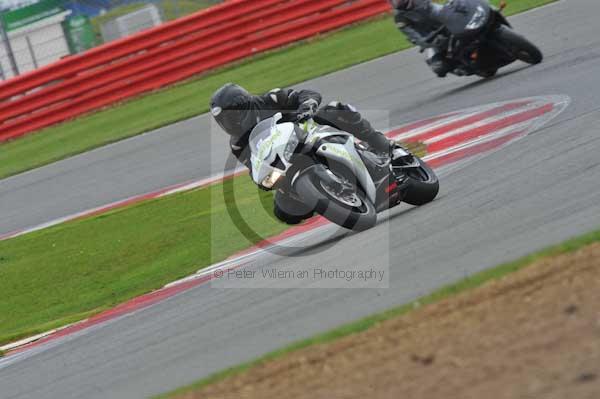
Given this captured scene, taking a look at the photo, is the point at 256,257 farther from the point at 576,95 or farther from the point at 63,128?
the point at 63,128

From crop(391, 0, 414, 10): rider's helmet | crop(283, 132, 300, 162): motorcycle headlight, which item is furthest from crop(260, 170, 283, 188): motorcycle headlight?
crop(391, 0, 414, 10): rider's helmet

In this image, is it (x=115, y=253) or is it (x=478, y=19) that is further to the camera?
(x=478, y=19)

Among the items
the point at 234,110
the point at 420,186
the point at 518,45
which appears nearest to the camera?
the point at 234,110

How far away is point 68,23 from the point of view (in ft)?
70.1

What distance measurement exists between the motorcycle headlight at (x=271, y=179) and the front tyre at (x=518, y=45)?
6.00m

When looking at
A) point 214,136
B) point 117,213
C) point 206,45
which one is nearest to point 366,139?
point 117,213

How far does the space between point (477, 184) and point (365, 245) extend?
57.4 inches

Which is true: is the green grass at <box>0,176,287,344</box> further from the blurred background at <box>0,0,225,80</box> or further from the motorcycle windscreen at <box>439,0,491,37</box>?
the blurred background at <box>0,0,225,80</box>

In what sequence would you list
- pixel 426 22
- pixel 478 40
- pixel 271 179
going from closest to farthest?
1. pixel 271 179
2. pixel 478 40
3. pixel 426 22

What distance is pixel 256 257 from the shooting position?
8945 mm

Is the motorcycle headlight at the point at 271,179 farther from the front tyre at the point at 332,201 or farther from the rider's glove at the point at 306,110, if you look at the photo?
the rider's glove at the point at 306,110

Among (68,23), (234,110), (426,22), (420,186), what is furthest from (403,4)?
(68,23)

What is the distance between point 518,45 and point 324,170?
5966mm

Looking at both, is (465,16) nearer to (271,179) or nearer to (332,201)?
(271,179)
